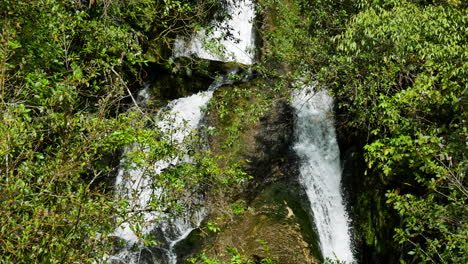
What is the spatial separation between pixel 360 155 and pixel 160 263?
17.4 feet

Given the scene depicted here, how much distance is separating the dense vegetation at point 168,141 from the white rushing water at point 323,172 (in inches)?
23.8

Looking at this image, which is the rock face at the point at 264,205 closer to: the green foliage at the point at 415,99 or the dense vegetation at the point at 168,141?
the dense vegetation at the point at 168,141

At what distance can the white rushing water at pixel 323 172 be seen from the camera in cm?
820

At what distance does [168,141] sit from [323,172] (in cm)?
503

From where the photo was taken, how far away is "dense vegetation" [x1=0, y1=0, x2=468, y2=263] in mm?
2861

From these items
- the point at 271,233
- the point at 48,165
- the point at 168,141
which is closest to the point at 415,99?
the point at 271,233

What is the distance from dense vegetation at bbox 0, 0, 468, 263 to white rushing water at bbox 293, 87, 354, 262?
605 millimetres

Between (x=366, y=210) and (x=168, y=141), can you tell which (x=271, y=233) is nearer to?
(x=366, y=210)

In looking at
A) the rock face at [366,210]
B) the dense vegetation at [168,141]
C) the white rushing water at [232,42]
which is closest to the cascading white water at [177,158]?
the white rushing water at [232,42]

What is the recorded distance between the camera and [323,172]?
950cm

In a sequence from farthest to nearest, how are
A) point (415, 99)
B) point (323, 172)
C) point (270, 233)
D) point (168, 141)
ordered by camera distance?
point (323, 172) → point (270, 233) → point (168, 141) → point (415, 99)

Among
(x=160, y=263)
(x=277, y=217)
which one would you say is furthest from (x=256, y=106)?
(x=160, y=263)

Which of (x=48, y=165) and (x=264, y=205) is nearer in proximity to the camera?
(x=48, y=165)

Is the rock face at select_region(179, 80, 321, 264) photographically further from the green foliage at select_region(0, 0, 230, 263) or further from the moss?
the green foliage at select_region(0, 0, 230, 263)
